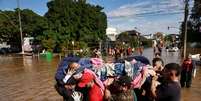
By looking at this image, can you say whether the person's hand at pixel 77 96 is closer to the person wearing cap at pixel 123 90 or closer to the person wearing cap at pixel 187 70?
the person wearing cap at pixel 123 90

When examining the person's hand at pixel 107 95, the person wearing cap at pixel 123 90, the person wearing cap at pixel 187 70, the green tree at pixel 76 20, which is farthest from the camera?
the green tree at pixel 76 20

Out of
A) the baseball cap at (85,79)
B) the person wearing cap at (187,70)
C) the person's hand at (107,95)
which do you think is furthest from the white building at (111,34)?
the person's hand at (107,95)

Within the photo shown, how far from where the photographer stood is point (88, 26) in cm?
6612

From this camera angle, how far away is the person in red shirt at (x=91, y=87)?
5746mm

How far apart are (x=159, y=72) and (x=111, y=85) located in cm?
79

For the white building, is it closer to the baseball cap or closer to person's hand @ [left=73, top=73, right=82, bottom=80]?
person's hand @ [left=73, top=73, right=82, bottom=80]

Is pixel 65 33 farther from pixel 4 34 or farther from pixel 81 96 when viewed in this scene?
pixel 81 96

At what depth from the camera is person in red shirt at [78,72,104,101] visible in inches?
226

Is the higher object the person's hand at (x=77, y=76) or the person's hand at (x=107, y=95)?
the person's hand at (x=77, y=76)

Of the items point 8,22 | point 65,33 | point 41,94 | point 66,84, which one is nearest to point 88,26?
point 65,33

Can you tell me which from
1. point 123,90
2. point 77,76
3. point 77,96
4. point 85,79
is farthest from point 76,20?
point 123,90

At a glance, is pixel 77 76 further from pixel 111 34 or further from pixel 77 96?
pixel 111 34

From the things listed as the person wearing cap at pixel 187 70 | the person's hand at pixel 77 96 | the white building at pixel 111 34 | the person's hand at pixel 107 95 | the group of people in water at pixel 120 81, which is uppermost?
the white building at pixel 111 34

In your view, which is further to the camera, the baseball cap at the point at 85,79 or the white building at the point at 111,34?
the white building at the point at 111,34
